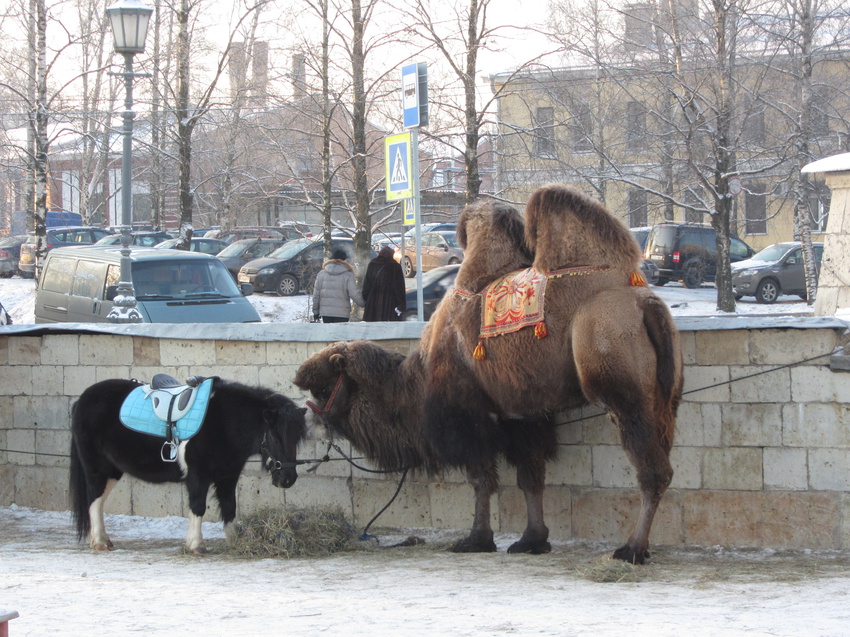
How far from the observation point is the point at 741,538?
652 cm

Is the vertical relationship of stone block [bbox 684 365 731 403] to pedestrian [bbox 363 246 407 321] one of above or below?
below

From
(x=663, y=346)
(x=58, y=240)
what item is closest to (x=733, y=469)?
(x=663, y=346)

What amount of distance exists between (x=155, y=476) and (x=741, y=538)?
13.2 ft

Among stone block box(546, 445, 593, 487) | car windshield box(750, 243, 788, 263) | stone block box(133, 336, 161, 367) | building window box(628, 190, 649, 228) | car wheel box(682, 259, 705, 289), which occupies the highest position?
building window box(628, 190, 649, 228)

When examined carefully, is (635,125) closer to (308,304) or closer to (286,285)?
(308,304)

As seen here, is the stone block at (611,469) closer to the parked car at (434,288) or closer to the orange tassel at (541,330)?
the orange tassel at (541,330)

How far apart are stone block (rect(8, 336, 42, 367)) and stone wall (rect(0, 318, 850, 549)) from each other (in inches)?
23.4

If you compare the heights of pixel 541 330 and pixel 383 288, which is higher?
pixel 383 288

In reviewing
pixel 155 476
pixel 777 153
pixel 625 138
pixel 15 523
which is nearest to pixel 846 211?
pixel 155 476

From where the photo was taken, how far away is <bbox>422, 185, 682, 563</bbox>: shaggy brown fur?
5727 mm

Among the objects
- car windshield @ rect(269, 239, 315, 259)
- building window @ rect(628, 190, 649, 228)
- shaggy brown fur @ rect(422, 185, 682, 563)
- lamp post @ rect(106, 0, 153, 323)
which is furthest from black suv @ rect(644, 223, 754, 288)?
shaggy brown fur @ rect(422, 185, 682, 563)

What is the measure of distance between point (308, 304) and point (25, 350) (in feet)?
49.5

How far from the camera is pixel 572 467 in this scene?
702 centimetres

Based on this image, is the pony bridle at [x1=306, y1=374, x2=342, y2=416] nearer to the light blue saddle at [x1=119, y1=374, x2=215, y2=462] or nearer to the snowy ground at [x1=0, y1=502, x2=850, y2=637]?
the light blue saddle at [x1=119, y1=374, x2=215, y2=462]
